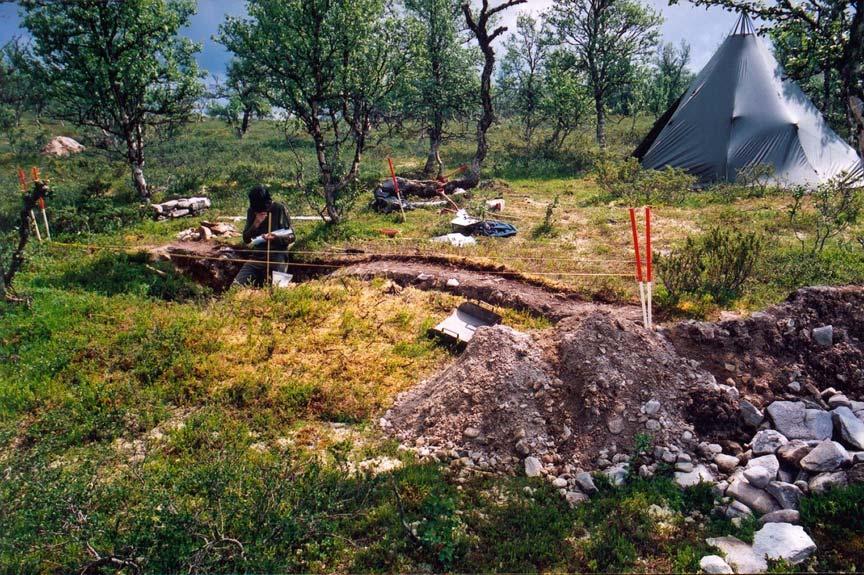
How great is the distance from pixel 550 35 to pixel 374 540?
3032 centimetres

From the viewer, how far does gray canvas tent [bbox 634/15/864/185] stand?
15758 mm

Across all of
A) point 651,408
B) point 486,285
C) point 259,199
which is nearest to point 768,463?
point 651,408

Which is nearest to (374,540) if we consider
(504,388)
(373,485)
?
(373,485)

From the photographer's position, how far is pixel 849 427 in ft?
13.8

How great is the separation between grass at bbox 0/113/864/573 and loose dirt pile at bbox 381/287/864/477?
41 cm

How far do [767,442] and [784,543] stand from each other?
1159 mm

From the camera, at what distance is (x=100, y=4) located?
13.3 m

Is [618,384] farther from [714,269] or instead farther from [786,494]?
[714,269]

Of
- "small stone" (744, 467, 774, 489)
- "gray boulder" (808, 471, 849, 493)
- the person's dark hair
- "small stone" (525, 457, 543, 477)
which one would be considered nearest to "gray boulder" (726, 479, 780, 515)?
"small stone" (744, 467, 774, 489)

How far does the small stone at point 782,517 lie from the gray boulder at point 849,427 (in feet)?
3.63

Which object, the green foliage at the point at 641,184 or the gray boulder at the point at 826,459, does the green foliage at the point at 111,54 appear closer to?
the green foliage at the point at 641,184

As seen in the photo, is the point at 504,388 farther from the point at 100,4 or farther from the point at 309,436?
the point at 100,4

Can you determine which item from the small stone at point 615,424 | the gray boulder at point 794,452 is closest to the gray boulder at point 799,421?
the gray boulder at point 794,452

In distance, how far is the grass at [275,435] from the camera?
347 centimetres
